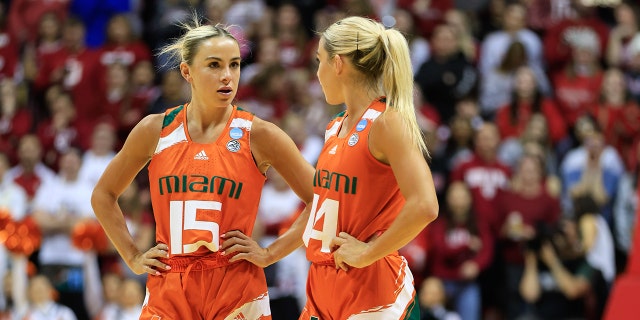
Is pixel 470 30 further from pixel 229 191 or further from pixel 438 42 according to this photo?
pixel 229 191

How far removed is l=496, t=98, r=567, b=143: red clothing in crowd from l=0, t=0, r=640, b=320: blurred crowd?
2 centimetres

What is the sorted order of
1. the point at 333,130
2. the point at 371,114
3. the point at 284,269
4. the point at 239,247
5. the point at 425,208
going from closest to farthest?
the point at 425,208 < the point at 371,114 < the point at 333,130 < the point at 239,247 < the point at 284,269

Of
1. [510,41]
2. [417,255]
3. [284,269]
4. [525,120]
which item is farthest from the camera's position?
[510,41]

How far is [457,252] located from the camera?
980 centimetres

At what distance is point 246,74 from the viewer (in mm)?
11883

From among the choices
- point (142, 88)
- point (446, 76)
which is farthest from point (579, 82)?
point (142, 88)

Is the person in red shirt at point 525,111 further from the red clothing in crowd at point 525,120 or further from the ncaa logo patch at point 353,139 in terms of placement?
the ncaa logo patch at point 353,139

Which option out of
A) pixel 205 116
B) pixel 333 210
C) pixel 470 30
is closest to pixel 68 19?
pixel 470 30

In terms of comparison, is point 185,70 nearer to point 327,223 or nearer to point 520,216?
point 327,223

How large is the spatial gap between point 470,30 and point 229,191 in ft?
26.0

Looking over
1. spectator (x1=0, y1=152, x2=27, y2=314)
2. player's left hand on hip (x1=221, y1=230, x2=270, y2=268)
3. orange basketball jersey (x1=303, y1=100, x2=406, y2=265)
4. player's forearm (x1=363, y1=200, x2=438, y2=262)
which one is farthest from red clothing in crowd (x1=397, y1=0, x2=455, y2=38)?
player's forearm (x1=363, y1=200, x2=438, y2=262)

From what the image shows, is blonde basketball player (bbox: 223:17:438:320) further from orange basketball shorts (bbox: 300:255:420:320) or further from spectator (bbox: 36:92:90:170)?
spectator (bbox: 36:92:90:170)

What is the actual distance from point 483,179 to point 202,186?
595 cm

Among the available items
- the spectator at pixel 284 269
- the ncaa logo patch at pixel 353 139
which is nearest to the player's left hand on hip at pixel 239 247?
the ncaa logo patch at pixel 353 139
